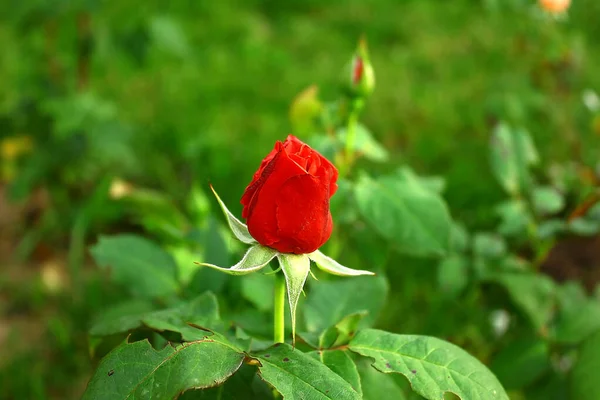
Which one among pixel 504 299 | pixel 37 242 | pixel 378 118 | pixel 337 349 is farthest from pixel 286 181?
pixel 378 118

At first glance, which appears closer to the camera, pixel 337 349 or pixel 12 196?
pixel 337 349

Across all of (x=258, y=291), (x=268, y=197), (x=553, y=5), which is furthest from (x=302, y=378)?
(x=553, y=5)

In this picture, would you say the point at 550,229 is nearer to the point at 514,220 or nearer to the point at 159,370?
the point at 514,220

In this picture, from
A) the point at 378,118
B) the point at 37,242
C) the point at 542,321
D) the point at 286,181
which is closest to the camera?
the point at 286,181

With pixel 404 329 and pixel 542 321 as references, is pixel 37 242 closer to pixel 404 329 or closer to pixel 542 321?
pixel 404 329

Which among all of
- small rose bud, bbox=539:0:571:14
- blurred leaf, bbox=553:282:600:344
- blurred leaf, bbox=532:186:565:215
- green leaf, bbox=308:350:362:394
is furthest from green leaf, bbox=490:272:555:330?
small rose bud, bbox=539:0:571:14

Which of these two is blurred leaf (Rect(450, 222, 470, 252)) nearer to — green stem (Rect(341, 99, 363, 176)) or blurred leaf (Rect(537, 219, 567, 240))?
blurred leaf (Rect(537, 219, 567, 240))
